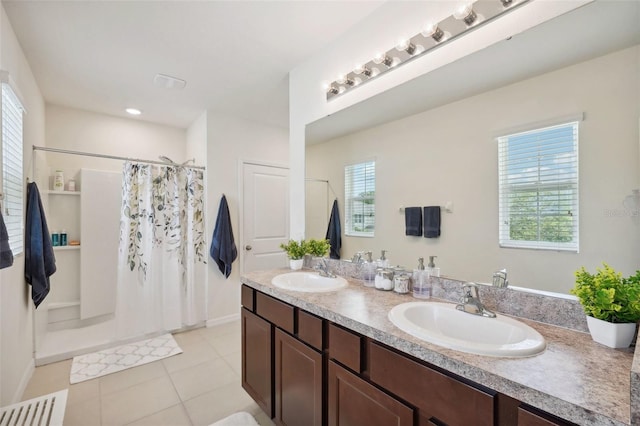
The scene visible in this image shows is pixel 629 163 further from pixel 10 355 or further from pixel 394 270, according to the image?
pixel 10 355

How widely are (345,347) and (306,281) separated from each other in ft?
2.67

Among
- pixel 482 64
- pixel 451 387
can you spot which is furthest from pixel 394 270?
pixel 482 64

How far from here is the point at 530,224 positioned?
1.20m

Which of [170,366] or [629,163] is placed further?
[170,366]

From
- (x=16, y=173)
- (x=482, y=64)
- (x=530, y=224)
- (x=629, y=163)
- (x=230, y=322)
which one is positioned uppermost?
(x=482, y=64)

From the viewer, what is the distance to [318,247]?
221 cm

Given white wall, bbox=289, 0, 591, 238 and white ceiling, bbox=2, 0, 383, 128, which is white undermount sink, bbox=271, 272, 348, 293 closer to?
white wall, bbox=289, 0, 591, 238

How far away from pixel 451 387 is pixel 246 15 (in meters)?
2.19

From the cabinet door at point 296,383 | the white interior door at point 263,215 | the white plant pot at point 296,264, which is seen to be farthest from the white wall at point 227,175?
the cabinet door at point 296,383

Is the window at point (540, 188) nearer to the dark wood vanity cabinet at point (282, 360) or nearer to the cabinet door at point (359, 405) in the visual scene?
the cabinet door at point (359, 405)

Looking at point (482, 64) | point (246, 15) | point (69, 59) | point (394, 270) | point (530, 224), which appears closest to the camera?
point (530, 224)

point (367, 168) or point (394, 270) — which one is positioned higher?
point (367, 168)

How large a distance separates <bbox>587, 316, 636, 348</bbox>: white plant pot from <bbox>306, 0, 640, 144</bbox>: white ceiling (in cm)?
93

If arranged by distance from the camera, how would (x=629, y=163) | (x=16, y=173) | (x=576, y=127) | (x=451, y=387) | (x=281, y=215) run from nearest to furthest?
(x=451, y=387) → (x=629, y=163) → (x=576, y=127) → (x=16, y=173) → (x=281, y=215)
